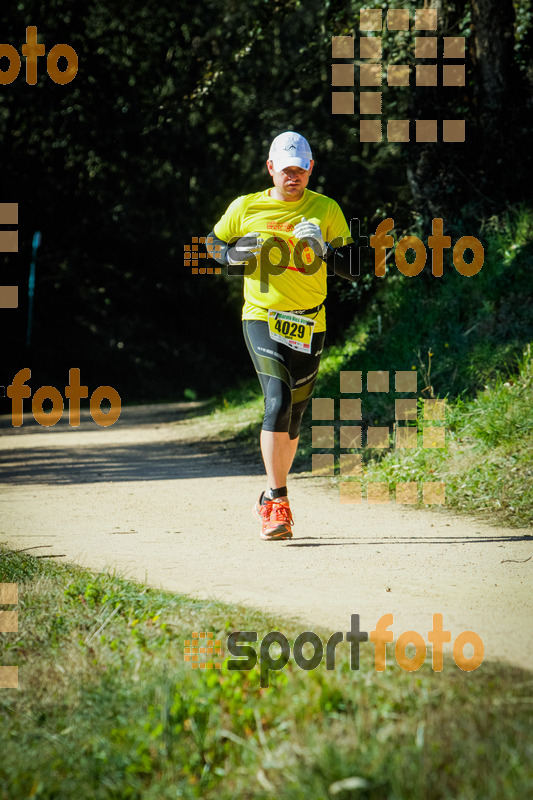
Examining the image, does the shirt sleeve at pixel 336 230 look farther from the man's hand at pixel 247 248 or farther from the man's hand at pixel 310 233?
the man's hand at pixel 247 248

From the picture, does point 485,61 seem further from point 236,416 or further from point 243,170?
point 243,170

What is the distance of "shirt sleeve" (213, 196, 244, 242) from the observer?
17.7 ft

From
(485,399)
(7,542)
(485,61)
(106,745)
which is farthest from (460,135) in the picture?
(106,745)

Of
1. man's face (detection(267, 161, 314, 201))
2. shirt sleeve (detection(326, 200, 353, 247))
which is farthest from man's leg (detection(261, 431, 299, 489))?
man's face (detection(267, 161, 314, 201))

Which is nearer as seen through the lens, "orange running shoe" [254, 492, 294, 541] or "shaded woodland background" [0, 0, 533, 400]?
"orange running shoe" [254, 492, 294, 541]

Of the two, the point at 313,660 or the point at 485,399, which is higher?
the point at 485,399

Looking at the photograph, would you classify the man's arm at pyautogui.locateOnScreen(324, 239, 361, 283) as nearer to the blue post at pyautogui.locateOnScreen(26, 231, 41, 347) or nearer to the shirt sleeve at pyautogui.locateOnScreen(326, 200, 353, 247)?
the shirt sleeve at pyautogui.locateOnScreen(326, 200, 353, 247)

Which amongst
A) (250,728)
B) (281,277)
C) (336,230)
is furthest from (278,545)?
(250,728)

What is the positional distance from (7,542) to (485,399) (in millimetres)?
4155

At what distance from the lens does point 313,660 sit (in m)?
2.95

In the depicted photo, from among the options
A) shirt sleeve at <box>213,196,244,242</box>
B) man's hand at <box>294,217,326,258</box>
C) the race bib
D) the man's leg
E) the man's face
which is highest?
the man's face

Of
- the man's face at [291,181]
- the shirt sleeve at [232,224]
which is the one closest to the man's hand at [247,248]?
the shirt sleeve at [232,224]

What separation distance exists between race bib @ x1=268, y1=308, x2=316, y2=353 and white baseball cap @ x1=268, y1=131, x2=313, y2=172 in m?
0.87

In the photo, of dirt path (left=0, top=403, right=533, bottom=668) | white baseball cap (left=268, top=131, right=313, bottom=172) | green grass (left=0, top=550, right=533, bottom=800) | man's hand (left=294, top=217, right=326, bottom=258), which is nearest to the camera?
green grass (left=0, top=550, right=533, bottom=800)
